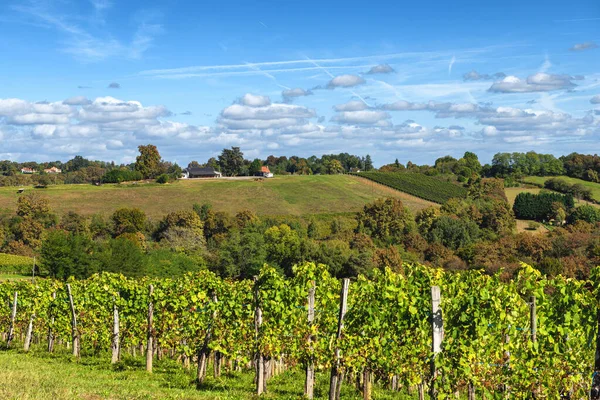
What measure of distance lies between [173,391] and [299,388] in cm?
350

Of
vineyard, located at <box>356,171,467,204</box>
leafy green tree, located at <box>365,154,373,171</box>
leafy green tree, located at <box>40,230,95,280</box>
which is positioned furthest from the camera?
leafy green tree, located at <box>365,154,373,171</box>

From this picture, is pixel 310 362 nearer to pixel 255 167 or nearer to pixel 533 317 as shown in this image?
pixel 533 317

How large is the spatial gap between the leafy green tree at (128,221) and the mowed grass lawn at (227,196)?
17.7 ft

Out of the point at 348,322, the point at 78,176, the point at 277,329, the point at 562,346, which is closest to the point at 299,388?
the point at 277,329

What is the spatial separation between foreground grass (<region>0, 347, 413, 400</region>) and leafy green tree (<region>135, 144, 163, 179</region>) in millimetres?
108005

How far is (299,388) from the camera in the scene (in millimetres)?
14719

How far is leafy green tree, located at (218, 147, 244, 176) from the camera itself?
146000 mm

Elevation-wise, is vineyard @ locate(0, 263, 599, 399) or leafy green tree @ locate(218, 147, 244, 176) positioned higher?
leafy green tree @ locate(218, 147, 244, 176)

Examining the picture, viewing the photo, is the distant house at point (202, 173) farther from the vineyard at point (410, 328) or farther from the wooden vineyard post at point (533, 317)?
the wooden vineyard post at point (533, 317)

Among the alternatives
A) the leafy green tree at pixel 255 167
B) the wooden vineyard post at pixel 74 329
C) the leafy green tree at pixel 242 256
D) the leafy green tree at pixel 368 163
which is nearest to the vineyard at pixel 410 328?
the wooden vineyard post at pixel 74 329

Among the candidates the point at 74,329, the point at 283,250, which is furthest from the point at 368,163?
the point at 74,329

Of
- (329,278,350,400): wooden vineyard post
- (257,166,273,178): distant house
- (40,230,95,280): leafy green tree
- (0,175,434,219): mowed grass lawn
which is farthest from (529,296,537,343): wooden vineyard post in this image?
(257,166,273,178): distant house

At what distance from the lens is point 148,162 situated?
12562 cm

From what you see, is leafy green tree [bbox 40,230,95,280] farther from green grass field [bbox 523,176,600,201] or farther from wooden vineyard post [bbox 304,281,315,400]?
green grass field [bbox 523,176,600,201]
